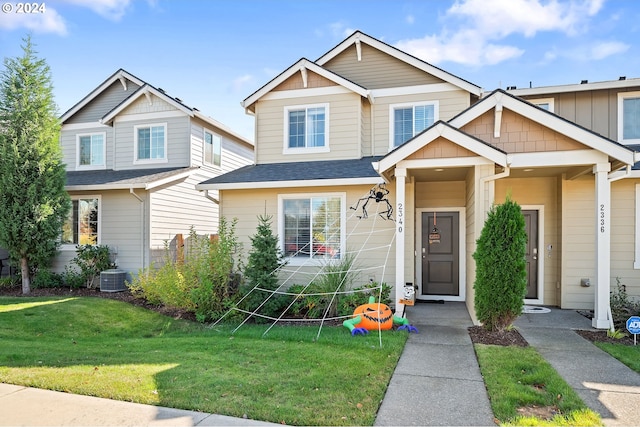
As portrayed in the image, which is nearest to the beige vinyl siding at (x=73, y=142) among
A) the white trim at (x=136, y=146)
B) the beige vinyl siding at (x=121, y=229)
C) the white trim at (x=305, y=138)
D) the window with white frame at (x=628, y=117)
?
the white trim at (x=136, y=146)

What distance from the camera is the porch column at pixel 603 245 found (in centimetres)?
699

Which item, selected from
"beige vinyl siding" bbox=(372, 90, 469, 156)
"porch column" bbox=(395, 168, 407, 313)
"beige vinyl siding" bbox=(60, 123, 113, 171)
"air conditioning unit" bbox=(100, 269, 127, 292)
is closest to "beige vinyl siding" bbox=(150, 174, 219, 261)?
"air conditioning unit" bbox=(100, 269, 127, 292)

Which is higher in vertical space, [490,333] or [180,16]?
[180,16]

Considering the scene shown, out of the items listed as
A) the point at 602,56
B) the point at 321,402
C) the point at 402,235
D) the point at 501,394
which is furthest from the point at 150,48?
the point at 602,56

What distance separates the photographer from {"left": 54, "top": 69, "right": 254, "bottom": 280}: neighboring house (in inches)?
473

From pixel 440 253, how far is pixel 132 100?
37.4ft

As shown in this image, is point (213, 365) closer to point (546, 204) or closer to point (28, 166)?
point (546, 204)

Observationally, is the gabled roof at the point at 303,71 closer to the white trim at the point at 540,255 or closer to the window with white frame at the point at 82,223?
the white trim at the point at 540,255

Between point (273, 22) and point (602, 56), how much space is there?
8.96 metres

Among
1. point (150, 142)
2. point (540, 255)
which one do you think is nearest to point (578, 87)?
point (540, 255)

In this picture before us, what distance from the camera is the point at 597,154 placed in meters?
6.98

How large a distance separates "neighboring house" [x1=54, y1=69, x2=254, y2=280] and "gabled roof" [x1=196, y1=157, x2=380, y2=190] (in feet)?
3.41

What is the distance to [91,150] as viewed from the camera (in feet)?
48.1

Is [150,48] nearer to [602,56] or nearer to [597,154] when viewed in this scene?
[597,154]
